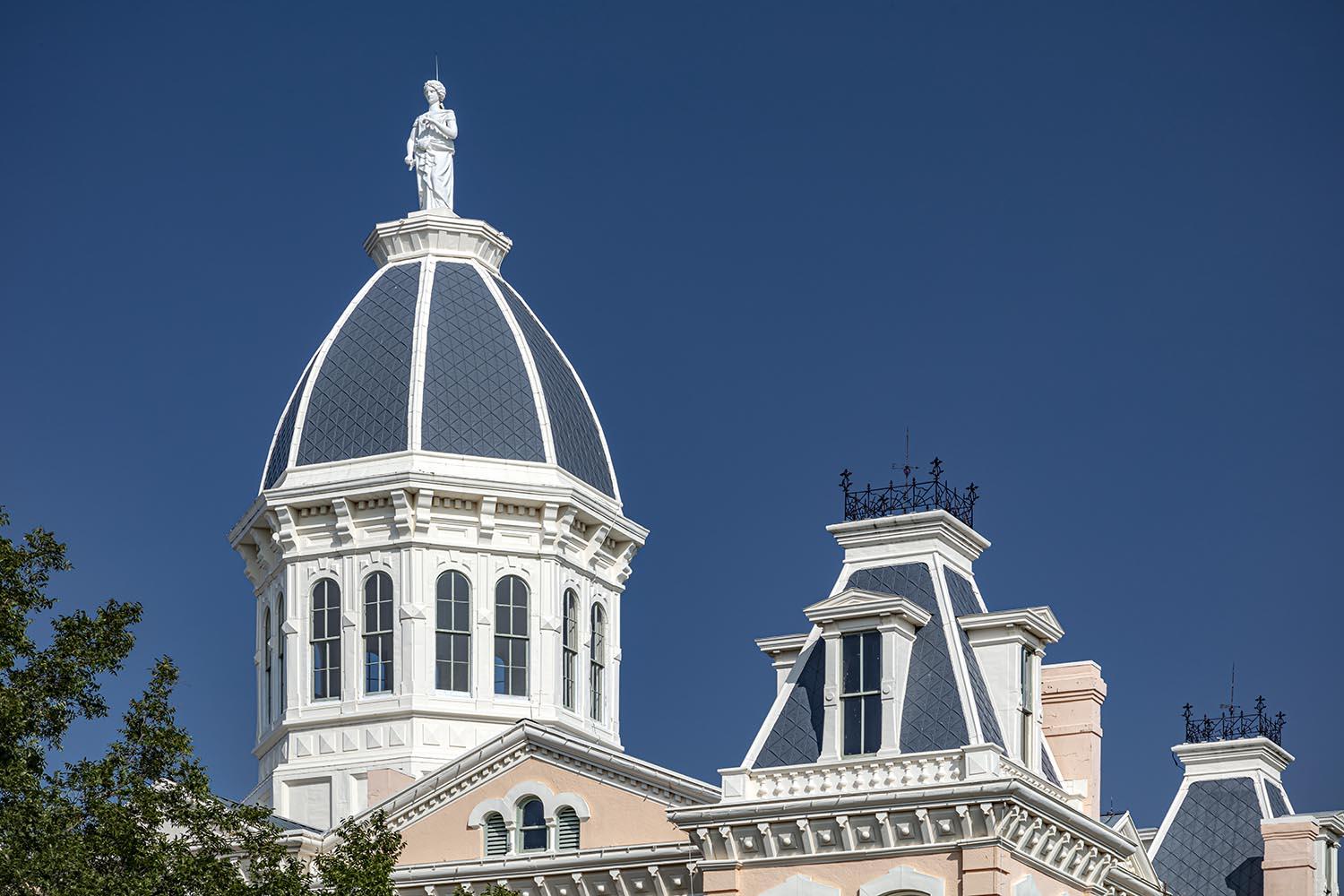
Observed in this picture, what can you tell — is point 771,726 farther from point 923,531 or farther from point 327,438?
point 327,438

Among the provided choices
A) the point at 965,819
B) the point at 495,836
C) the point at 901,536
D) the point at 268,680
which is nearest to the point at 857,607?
the point at 901,536

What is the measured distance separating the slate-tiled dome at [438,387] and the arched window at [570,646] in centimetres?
238

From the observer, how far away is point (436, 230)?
57.9 metres

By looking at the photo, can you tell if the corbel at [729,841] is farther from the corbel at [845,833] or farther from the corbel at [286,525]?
the corbel at [286,525]

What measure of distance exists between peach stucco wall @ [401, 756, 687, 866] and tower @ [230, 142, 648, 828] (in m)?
4.22

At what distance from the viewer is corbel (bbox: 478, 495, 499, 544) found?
54.0 m

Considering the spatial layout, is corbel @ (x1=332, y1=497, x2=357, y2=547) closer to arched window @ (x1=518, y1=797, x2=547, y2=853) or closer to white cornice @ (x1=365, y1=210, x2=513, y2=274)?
white cornice @ (x1=365, y1=210, x2=513, y2=274)

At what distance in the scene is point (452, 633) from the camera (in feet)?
177

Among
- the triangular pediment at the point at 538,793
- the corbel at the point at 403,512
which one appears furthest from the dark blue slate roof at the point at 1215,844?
the corbel at the point at 403,512

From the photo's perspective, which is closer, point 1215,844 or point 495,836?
point 495,836

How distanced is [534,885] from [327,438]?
12.7 metres

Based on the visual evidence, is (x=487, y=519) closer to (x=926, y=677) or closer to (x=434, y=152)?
(x=434, y=152)

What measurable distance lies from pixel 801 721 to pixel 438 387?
569 inches

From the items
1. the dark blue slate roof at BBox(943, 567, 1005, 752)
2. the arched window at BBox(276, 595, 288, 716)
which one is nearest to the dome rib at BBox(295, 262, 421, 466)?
the arched window at BBox(276, 595, 288, 716)
